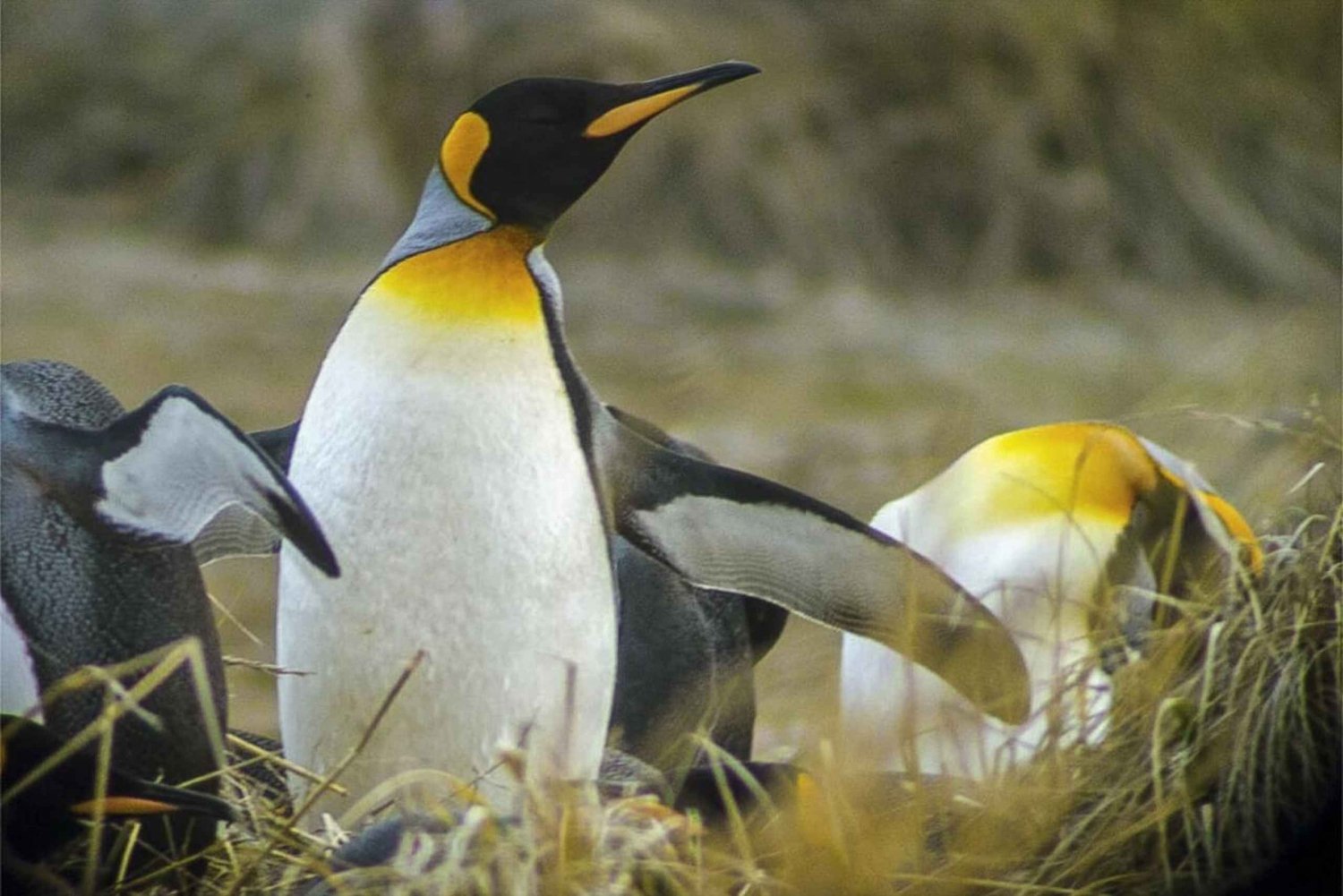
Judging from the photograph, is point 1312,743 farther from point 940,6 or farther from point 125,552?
point 940,6

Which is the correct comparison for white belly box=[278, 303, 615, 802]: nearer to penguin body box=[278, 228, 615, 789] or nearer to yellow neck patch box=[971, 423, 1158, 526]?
penguin body box=[278, 228, 615, 789]

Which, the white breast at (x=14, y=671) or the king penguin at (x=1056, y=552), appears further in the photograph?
the king penguin at (x=1056, y=552)

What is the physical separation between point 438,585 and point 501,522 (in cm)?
5

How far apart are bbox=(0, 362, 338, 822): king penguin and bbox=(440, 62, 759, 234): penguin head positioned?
0.21 meters

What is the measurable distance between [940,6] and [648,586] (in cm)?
244

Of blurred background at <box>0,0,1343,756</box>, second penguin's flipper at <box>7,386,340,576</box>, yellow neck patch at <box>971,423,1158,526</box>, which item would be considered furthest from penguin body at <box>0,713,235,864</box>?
blurred background at <box>0,0,1343,756</box>

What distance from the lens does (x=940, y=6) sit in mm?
3449

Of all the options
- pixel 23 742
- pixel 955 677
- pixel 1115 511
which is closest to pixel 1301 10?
pixel 1115 511

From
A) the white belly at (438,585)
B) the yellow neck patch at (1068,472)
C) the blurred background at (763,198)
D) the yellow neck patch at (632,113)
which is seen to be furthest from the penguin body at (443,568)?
Answer: the blurred background at (763,198)

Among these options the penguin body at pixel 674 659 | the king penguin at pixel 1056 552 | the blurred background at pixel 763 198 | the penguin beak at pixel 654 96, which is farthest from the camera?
the blurred background at pixel 763 198

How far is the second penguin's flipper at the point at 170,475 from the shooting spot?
0.93 m

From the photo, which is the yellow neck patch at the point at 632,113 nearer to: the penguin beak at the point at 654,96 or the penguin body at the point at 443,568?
the penguin beak at the point at 654,96

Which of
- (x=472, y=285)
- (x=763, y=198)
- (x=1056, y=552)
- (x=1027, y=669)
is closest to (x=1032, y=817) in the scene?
(x=1027, y=669)

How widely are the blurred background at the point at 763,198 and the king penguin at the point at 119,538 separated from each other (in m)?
1.38
